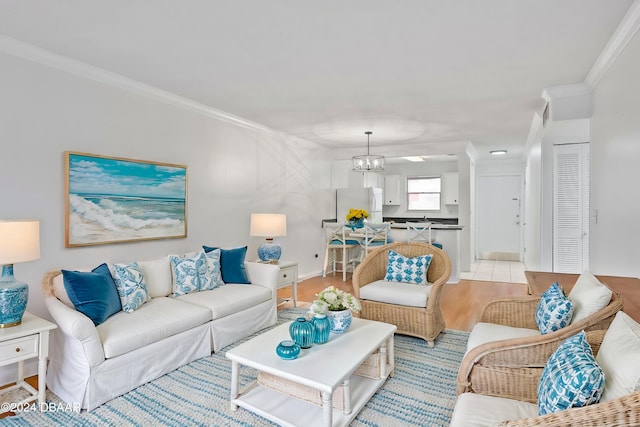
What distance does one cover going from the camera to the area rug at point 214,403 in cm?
216

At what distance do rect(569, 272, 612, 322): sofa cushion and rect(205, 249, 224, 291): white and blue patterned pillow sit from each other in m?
2.85

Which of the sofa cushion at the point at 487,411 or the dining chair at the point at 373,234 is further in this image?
the dining chair at the point at 373,234

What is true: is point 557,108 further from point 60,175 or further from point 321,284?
point 60,175

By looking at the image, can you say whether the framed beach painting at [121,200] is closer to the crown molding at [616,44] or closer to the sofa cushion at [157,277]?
the sofa cushion at [157,277]

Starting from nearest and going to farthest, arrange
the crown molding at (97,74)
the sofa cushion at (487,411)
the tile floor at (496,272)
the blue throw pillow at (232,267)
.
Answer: the sofa cushion at (487,411) → the crown molding at (97,74) → the blue throw pillow at (232,267) → the tile floor at (496,272)

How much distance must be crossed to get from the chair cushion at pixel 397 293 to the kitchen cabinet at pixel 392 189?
19.0ft

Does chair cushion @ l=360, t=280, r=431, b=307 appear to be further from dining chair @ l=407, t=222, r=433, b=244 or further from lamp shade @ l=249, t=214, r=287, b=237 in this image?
dining chair @ l=407, t=222, r=433, b=244

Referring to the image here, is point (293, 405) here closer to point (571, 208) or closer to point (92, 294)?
point (92, 294)

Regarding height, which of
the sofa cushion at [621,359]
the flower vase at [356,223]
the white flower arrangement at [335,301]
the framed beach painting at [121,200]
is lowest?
the white flower arrangement at [335,301]

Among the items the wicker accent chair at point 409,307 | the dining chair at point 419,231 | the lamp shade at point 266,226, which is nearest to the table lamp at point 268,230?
the lamp shade at point 266,226

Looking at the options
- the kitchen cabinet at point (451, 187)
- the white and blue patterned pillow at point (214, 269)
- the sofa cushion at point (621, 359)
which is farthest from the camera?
the kitchen cabinet at point (451, 187)

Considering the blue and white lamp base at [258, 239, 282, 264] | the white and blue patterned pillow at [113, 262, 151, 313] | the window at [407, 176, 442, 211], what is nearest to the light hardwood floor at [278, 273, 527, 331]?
the blue and white lamp base at [258, 239, 282, 264]

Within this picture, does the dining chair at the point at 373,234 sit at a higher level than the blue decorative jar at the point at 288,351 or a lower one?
higher

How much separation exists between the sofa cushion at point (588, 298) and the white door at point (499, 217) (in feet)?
23.2
